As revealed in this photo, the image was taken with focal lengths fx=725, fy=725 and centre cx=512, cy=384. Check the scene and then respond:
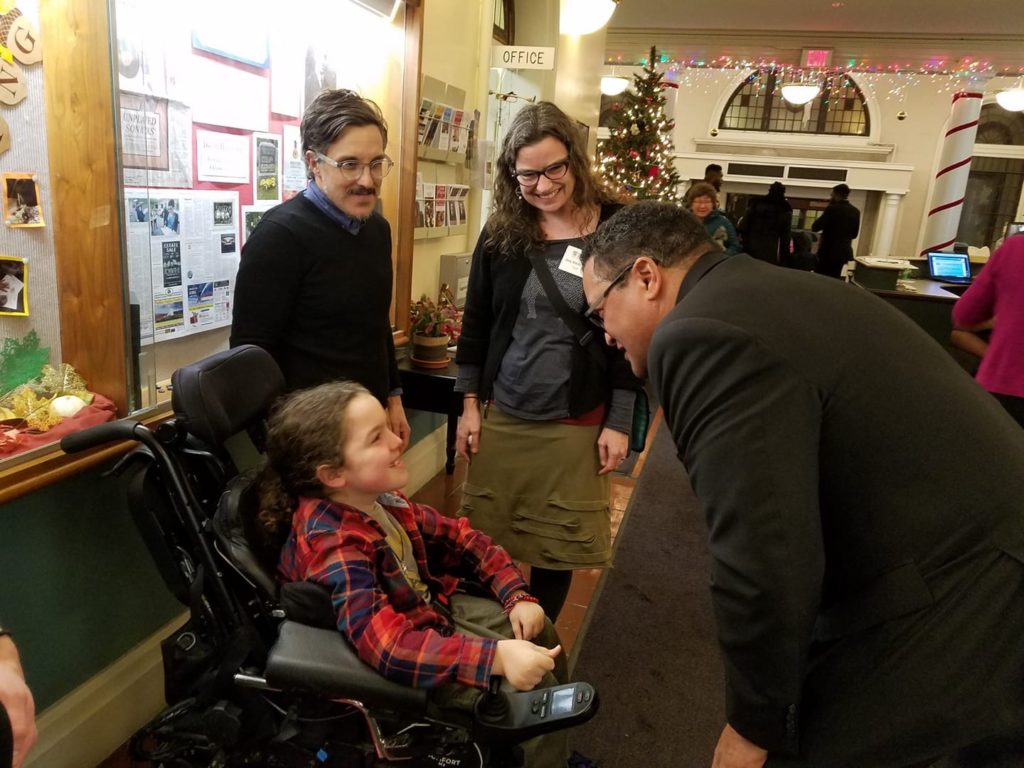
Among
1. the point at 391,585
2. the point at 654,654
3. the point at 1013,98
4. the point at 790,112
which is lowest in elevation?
the point at 654,654

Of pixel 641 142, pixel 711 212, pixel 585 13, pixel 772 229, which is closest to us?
pixel 585 13

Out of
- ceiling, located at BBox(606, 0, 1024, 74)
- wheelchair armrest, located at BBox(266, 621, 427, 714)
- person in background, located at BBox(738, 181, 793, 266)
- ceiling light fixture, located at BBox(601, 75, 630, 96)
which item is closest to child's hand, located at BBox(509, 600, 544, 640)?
wheelchair armrest, located at BBox(266, 621, 427, 714)

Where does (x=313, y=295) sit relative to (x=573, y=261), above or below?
below

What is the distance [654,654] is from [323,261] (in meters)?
1.68

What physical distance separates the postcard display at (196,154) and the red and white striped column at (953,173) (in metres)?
11.7

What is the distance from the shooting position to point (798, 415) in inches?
35.7

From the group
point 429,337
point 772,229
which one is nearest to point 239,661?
point 429,337

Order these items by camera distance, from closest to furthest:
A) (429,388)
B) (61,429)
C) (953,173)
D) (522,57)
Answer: (61,429) < (429,388) < (522,57) < (953,173)

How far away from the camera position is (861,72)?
11188 mm

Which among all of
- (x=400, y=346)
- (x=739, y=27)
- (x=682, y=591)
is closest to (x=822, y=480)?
(x=682, y=591)

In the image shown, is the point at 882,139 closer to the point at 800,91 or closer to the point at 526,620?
the point at 800,91

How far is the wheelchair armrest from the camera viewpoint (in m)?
1.15

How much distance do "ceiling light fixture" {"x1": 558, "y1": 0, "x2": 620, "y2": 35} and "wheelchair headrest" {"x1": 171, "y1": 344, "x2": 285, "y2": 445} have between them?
11.9 ft

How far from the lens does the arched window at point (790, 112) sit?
12055mm
